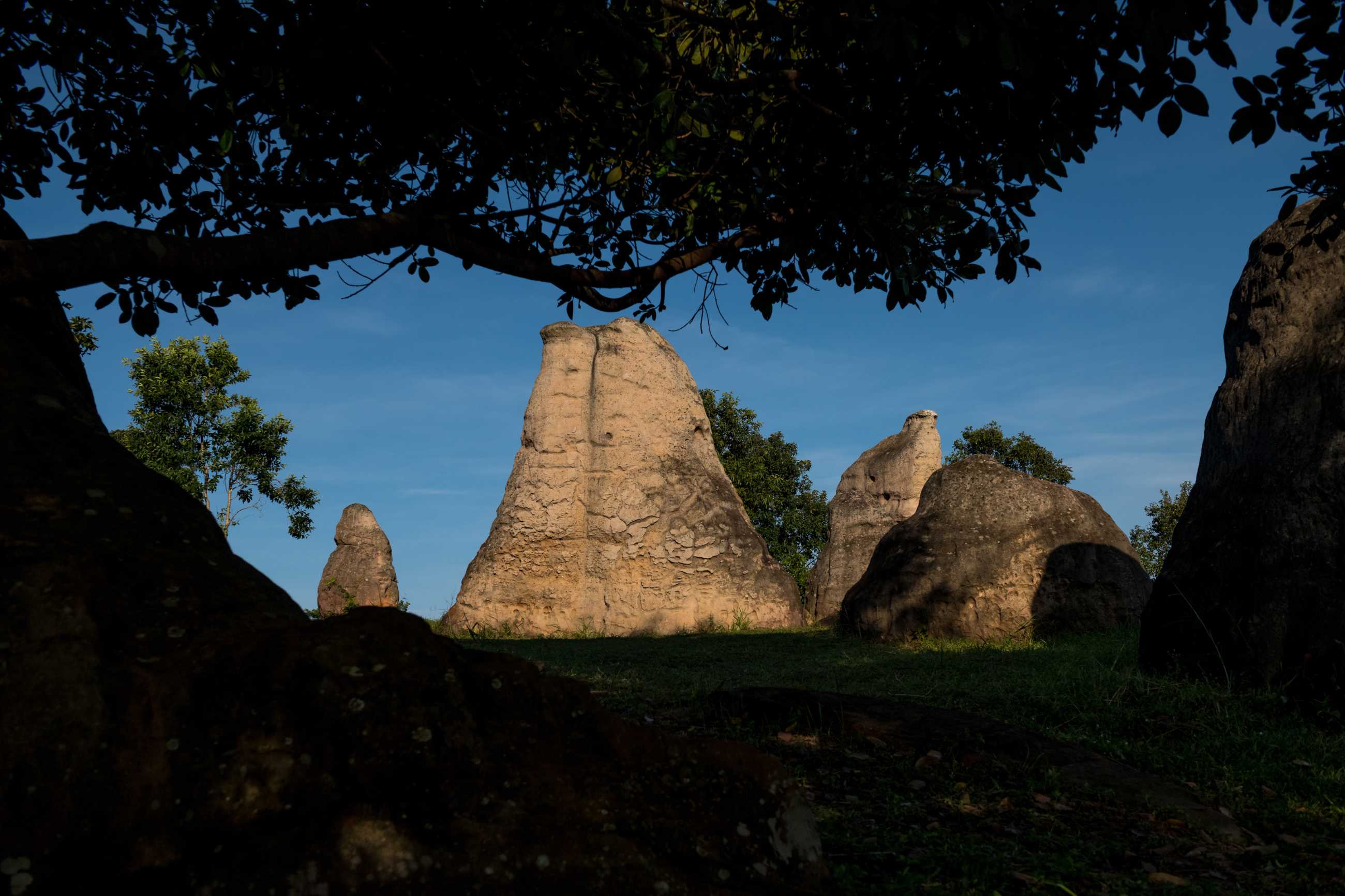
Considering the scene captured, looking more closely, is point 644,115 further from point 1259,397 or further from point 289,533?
point 289,533

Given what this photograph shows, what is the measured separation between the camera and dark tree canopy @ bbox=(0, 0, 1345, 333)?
505cm

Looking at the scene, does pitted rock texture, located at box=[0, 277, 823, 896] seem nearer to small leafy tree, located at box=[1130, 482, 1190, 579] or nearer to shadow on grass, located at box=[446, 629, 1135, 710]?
shadow on grass, located at box=[446, 629, 1135, 710]

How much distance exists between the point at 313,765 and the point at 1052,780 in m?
4.56

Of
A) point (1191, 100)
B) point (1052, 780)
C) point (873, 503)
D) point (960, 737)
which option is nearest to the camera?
point (1191, 100)

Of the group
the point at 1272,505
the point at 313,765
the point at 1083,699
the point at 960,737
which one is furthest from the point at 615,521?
the point at 313,765

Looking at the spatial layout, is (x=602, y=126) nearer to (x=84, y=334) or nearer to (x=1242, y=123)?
(x=1242, y=123)

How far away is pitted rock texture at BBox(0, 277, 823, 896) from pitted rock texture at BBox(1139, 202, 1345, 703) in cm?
740

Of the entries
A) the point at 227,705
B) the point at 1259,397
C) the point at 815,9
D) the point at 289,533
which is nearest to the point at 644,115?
the point at 815,9

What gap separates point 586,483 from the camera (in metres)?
22.7

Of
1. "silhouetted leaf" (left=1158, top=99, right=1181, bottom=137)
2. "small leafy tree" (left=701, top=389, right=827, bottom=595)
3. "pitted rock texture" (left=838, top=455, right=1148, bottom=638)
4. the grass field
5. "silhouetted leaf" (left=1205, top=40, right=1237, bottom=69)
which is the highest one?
"small leafy tree" (left=701, top=389, right=827, bottom=595)

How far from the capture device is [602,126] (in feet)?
24.6

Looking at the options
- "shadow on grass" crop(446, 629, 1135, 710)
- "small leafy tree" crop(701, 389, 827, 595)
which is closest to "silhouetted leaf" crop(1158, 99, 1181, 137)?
"shadow on grass" crop(446, 629, 1135, 710)

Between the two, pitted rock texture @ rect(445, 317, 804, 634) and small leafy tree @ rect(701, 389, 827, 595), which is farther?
small leafy tree @ rect(701, 389, 827, 595)

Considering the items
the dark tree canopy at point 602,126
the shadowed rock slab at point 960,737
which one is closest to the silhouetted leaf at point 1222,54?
the dark tree canopy at point 602,126
